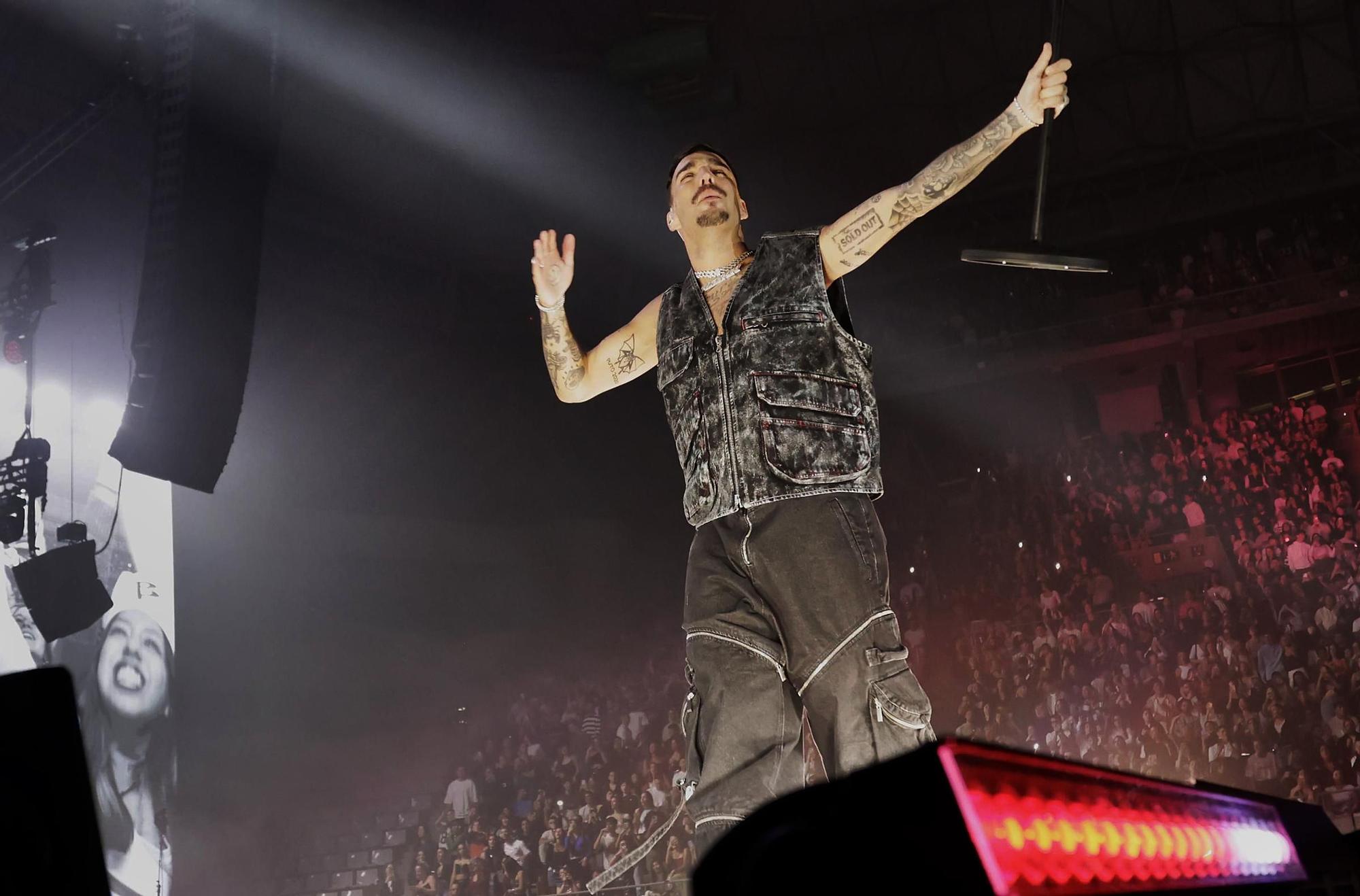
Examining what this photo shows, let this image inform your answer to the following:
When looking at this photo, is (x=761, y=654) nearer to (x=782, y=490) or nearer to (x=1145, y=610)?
(x=782, y=490)

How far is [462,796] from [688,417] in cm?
817

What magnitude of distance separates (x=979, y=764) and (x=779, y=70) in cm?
1057

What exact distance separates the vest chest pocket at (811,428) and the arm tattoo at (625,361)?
21.3 inches

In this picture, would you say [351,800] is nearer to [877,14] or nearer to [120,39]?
[120,39]

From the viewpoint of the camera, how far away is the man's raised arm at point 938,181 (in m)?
2.38

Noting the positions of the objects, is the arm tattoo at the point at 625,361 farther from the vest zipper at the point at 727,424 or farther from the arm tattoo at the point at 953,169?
the arm tattoo at the point at 953,169

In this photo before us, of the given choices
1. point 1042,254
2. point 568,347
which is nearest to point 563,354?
point 568,347

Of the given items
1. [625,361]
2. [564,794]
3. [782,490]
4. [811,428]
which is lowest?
[564,794]

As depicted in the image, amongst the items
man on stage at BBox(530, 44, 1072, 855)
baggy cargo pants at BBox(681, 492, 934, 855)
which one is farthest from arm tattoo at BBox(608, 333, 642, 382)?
baggy cargo pants at BBox(681, 492, 934, 855)

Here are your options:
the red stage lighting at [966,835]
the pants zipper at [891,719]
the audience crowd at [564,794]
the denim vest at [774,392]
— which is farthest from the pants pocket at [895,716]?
the audience crowd at [564,794]

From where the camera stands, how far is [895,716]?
7.06 ft

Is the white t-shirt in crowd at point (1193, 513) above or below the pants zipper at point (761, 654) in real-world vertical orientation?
below

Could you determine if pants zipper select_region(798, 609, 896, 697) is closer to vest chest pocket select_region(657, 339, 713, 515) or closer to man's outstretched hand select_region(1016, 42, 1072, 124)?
vest chest pocket select_region(657, 339, 713, 515)

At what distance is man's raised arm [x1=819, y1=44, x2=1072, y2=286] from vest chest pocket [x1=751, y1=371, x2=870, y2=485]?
0.30m
